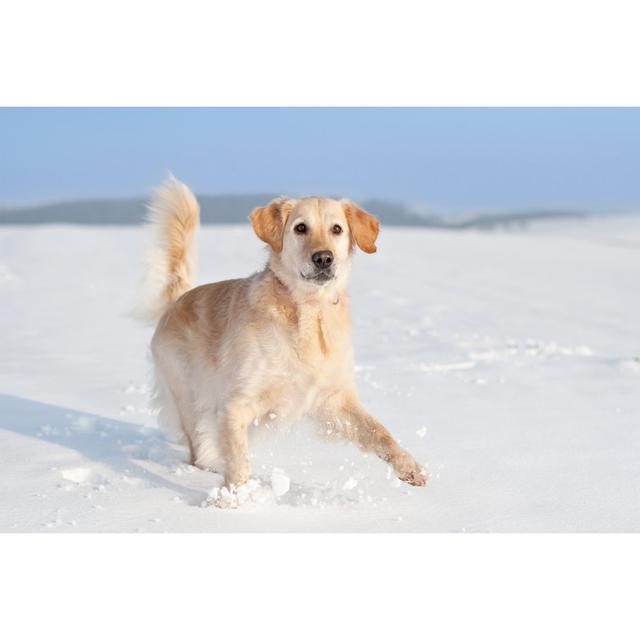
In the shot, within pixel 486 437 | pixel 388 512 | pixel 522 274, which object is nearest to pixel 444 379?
pixel 486 437

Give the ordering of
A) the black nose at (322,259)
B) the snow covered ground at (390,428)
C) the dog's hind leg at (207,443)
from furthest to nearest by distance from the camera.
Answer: the dog's hind leg at (207,443)
the black nose at (322,259)
the snow covered ground at (390,428)

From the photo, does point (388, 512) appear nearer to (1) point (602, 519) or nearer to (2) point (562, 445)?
(1) point (602, 519)

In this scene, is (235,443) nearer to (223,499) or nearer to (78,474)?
(223,499)

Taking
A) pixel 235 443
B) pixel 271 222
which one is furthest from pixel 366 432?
pixel 271 222

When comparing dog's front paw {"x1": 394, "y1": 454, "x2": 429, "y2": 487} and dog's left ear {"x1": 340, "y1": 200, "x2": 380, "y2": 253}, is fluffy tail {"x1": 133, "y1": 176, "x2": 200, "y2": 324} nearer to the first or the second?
dog's left ear {"x1": 340, "y1": 200, "x2": 380, "y2": 253}

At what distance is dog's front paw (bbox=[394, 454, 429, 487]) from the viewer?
4.00 metres

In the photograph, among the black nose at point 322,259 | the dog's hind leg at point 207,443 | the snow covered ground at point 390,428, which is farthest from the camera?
the dog's hind leg at point 207,443

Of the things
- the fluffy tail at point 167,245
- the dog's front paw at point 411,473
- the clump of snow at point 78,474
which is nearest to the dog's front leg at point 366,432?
the dog's front paw at point 411,473

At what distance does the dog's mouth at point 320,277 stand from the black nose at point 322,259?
0.11 feet

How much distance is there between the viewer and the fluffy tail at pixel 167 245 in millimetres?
5521

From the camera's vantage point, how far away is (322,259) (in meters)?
4.18

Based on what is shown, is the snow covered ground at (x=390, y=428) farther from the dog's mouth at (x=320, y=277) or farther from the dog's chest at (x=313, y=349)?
the dog's mouth at (x=320, y=277)

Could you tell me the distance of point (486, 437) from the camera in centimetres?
514

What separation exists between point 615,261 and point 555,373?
10225 millimetres
